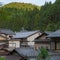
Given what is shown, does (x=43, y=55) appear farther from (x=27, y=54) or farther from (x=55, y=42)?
(x=55, y=42)

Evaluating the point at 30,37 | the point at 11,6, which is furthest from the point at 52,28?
the point at 11,6

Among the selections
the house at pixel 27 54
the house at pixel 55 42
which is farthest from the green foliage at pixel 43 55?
the house at pixel 55 42

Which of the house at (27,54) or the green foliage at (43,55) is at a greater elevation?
the green foliage at (43,55)

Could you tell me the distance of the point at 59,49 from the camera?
1609 cm

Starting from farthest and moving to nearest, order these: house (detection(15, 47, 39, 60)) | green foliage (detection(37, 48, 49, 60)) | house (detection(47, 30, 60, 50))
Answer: house (detection(47, 30, 60, 50)), house (detection(15, 47, 39, 60)), green foliage (detection(37, 48, 49, 60))

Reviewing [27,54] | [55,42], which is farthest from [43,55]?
[55,42]

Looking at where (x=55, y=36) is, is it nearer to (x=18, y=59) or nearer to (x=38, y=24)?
(x=18, y=59)

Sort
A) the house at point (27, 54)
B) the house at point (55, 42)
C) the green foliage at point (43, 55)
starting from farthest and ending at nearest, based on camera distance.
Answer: the house at point (55, 42)
the house at point (27, 54)
the green foliage at point (43, 55)

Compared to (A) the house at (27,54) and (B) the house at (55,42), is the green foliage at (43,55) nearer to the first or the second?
(A) the house at (27,54)

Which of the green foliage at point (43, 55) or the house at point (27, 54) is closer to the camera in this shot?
the green foliage at point (43, 55)

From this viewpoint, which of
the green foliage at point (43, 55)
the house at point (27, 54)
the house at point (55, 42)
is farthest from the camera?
the house at point (55, 42)

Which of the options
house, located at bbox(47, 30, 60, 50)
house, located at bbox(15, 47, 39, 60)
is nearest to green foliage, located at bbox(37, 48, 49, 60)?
house, located at bbox(15, 47, 39, 60)

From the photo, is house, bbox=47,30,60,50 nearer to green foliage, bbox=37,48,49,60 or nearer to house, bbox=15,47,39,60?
house, bbox=15,47,39,60

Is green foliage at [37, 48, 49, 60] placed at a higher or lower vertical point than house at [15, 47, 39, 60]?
higher
